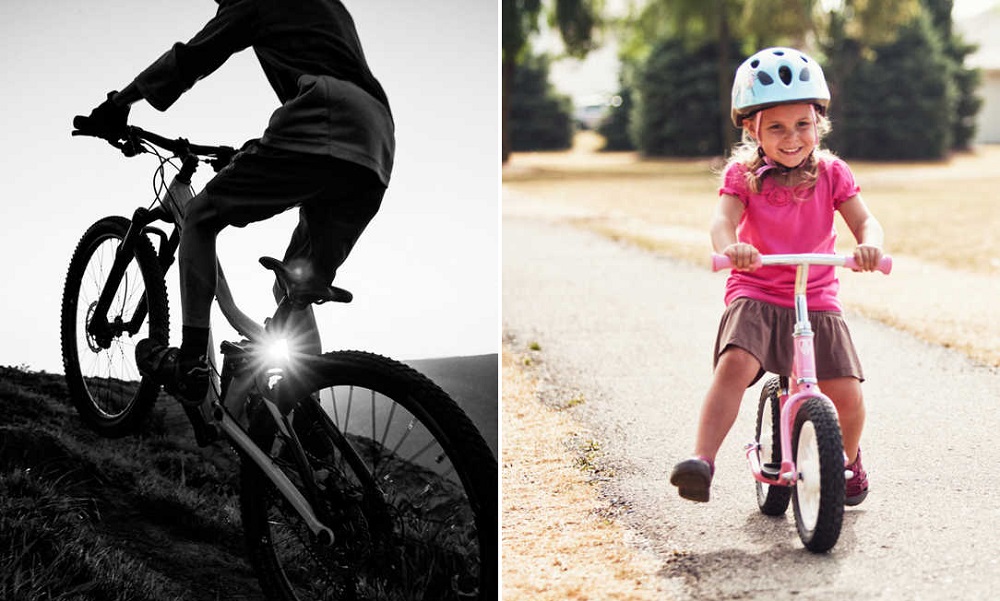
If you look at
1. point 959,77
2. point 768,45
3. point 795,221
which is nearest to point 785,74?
point 795,221

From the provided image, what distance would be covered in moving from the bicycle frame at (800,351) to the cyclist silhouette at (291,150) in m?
0.93

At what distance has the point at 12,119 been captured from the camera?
10.7 feet

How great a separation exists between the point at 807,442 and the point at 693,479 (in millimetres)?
307

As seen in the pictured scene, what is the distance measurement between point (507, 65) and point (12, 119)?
88.3ft

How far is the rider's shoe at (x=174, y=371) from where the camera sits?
295cm

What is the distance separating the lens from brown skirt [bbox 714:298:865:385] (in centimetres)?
319

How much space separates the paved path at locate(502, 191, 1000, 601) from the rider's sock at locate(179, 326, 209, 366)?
131 cm

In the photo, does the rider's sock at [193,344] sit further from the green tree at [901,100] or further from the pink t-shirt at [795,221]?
the green tree at [901,100]

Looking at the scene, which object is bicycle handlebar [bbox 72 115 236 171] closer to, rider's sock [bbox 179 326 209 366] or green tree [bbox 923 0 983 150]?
rider's sock [bbox 179 326 209 366]

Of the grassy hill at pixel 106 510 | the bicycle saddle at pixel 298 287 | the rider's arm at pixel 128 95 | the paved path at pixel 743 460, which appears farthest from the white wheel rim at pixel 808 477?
the rider's arm at pixel 128 95

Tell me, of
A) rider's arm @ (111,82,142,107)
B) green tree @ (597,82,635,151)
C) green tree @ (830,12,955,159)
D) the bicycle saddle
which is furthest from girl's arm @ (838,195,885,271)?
green tree @ (597,82,635,151)

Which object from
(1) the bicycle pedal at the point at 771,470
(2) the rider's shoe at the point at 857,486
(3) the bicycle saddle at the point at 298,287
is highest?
(3) the bicycle saddle at the point at 298,287

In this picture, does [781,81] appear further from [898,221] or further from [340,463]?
[898,221]

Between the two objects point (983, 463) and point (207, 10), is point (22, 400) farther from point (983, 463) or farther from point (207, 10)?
point (983, 463)
